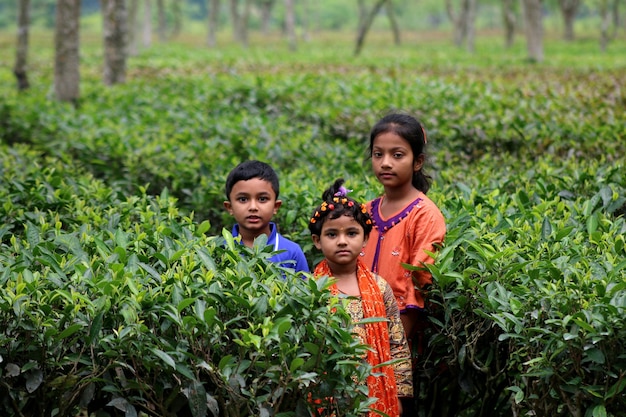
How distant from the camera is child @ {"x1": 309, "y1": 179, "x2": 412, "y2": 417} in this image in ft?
10.7

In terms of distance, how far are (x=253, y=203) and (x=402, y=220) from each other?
70 centimetres

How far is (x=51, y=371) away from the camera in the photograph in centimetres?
288

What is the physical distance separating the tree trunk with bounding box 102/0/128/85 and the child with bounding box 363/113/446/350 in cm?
1103

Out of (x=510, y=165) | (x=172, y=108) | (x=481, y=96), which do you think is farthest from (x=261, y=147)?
(x=481, y=96)

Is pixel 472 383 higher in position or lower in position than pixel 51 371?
lower

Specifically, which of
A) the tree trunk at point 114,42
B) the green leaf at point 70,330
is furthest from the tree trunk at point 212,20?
the green leaf at point 70,330

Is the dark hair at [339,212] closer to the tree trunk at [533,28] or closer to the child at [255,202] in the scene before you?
the child at [255,202]

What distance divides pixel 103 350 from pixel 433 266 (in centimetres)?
136

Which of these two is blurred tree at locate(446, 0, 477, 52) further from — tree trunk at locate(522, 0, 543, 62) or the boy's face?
the boy's face

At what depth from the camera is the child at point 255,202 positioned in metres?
3.86

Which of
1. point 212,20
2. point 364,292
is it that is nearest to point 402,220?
point 364,292

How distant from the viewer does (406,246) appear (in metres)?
3.70

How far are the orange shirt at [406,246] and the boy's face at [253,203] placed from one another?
1.68 feet

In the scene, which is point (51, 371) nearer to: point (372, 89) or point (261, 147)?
point (261, 147)
